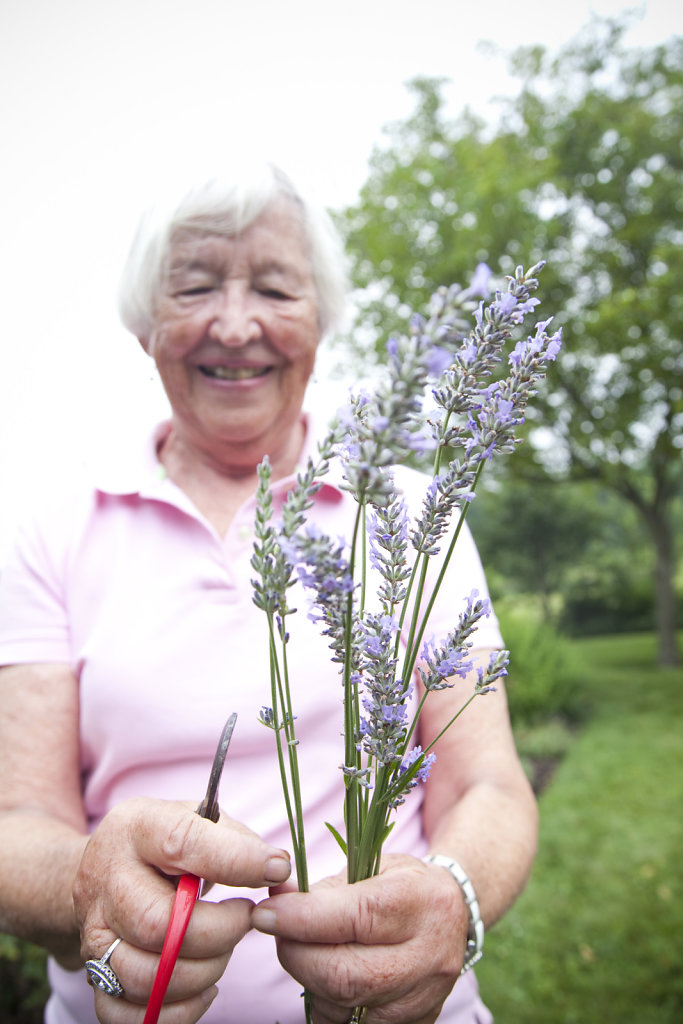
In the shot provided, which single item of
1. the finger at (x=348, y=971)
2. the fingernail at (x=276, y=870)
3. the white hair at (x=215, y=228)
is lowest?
the finger at (x=348, y=971)

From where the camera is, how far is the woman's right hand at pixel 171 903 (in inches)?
36.4

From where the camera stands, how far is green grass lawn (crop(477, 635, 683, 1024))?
466 centimetres

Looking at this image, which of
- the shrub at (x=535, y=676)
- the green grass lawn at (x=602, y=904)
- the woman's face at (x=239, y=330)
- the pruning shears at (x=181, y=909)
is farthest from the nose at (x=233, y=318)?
the shrub at (x=535, y=676)

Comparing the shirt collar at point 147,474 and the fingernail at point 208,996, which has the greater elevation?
the shirt collar at point 147,474

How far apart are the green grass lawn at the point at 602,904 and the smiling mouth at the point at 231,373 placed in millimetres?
4713

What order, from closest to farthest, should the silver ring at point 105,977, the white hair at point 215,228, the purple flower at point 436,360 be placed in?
the purple flower at point 436,360 → the silver ring at point 105,977 → the white hair at point 215,228

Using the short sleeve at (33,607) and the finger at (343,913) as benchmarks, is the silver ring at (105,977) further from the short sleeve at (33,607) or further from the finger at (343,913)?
the short sleeve at (33,607)

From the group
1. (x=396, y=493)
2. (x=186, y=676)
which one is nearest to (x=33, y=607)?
(x=186, y=676)

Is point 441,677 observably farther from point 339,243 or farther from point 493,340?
point 339,243

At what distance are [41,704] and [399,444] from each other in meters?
1.27

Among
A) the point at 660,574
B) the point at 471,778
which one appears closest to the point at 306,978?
the point at 471,778

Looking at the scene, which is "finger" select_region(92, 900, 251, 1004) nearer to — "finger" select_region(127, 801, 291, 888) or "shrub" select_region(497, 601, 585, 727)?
"finger" select_region(127, 801, 291, 888)

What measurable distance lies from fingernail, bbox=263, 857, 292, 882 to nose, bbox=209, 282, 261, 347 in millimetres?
1209

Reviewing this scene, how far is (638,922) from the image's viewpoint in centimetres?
553
